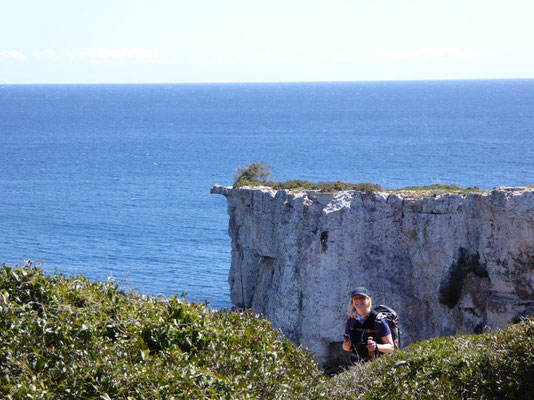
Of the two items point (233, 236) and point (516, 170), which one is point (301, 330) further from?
point (516, 170)

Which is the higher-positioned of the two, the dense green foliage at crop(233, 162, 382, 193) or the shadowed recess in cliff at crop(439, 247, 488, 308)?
the dense green foliage at crop(233, 162, 382, 193)

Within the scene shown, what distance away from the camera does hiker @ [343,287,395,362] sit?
418 inches

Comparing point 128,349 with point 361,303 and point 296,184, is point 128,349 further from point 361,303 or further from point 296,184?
point 296,184

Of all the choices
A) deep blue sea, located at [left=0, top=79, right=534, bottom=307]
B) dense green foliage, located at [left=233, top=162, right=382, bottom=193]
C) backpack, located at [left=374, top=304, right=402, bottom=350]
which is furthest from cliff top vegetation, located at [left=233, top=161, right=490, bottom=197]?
backpack, located at [left=374, top=304, right=402, bottom=350]

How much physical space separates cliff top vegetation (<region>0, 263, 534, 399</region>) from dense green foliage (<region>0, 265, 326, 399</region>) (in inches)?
0.6

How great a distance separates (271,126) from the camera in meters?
165

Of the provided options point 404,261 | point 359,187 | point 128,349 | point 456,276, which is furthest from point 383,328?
point 359,187

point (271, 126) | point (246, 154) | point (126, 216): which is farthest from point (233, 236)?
point (271, 126)

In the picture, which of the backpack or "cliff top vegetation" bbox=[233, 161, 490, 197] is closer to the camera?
the backpack

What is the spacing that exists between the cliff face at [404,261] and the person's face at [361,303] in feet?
48.0

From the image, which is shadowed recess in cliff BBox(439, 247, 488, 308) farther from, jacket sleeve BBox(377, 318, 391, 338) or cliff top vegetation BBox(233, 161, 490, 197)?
jacket sleeve BBox(377, 318, 391, 338)

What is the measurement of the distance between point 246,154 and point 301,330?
90032 mm

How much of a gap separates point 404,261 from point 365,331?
54.1 feet

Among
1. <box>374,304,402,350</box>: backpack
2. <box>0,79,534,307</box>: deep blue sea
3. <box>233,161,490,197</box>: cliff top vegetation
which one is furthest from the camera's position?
<box>0,79,534,307</box>: deep blue sea
